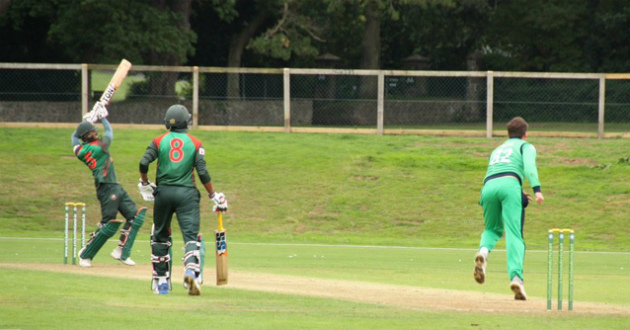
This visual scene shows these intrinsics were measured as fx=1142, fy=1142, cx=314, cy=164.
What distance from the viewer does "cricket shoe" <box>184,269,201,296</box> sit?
11547mm

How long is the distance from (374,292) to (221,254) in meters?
1.73

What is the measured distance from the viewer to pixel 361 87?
3219 centimetres

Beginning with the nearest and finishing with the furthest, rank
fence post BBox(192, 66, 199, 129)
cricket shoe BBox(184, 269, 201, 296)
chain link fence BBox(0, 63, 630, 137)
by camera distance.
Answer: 1. cricket shoe BBox(184, 269, 201, 296)
2. chain link fence BBox(0, 63, 630, 137)
3. fence post BBox(192, 66, 199, 129)

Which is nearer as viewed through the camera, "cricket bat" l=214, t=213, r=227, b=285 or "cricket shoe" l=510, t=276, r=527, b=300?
"cricket shoe" l=510, t=276, r=527, b=300

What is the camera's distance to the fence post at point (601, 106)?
30609 millimetres

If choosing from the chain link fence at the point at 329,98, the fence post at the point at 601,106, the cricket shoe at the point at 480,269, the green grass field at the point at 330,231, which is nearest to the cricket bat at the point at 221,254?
the green grass field at the point at 330,231

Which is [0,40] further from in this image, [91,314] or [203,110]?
[91,314]

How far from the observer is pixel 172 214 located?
11.8 metres

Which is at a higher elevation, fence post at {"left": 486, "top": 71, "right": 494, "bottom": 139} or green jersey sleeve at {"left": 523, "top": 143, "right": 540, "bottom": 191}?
fence post at {"left": 486, "top": 71, "right": 494, "bottom": 139}

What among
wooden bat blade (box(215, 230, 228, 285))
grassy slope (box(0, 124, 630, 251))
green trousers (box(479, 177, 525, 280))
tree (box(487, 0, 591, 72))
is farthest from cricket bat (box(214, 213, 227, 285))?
tree (box(487, 0, 591, 72))

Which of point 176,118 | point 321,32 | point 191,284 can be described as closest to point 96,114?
point 176,118

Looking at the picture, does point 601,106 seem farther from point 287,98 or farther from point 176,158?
point 176,158

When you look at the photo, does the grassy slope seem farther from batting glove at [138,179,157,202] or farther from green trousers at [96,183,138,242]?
batting glove at [138,179,157,202]

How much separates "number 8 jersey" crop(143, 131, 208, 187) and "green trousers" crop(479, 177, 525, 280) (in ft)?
10.1
